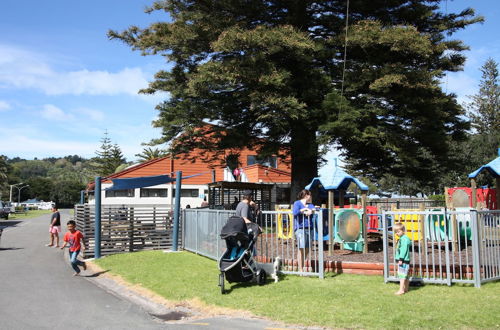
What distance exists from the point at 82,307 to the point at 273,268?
376cm

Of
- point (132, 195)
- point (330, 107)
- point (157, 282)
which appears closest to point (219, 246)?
point (157, 282)

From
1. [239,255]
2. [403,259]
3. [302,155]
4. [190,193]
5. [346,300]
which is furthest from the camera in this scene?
[190,193]

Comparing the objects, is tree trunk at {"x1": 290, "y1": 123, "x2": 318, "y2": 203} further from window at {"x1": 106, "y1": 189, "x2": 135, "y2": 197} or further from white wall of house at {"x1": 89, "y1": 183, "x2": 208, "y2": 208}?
window at {"x1": 106, "y1": 189, "x2": 135, "y2": 197}

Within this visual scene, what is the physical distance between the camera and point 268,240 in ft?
44.5

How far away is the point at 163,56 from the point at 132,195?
26532mm

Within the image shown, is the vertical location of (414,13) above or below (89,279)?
above

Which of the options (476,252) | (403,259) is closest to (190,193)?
(403,259)

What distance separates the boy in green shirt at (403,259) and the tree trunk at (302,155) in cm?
794

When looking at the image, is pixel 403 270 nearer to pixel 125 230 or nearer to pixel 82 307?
pixel 82 307

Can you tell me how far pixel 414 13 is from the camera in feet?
59.7

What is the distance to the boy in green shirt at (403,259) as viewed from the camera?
26.2ft

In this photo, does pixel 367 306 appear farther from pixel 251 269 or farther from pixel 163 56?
pixel 163 56

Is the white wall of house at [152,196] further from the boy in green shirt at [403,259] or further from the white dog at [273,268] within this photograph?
the boy in green shirt at [403,259]

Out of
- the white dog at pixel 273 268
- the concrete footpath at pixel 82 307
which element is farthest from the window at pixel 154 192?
the white dog at pixel 273 268
